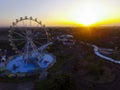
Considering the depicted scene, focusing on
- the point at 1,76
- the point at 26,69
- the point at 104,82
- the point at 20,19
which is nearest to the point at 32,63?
the point at 26,69

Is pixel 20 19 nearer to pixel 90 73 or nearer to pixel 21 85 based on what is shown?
pixel 21 85

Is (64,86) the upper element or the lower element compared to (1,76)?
upper

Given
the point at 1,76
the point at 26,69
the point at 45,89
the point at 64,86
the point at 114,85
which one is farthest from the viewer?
the point at 26,69

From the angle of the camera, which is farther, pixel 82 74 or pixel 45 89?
pixel 82 74

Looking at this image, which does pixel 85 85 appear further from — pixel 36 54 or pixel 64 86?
pixel 36 54

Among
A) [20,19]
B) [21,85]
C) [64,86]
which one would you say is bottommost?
[21,85]

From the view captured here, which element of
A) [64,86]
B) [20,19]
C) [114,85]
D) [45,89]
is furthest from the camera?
[20,19]

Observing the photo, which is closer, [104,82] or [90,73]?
[104,82]

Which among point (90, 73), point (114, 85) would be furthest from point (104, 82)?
point (90, 73)

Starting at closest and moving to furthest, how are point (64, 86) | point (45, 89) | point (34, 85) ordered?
point (64, 86) → point (45, 89) → point (34, 85)
